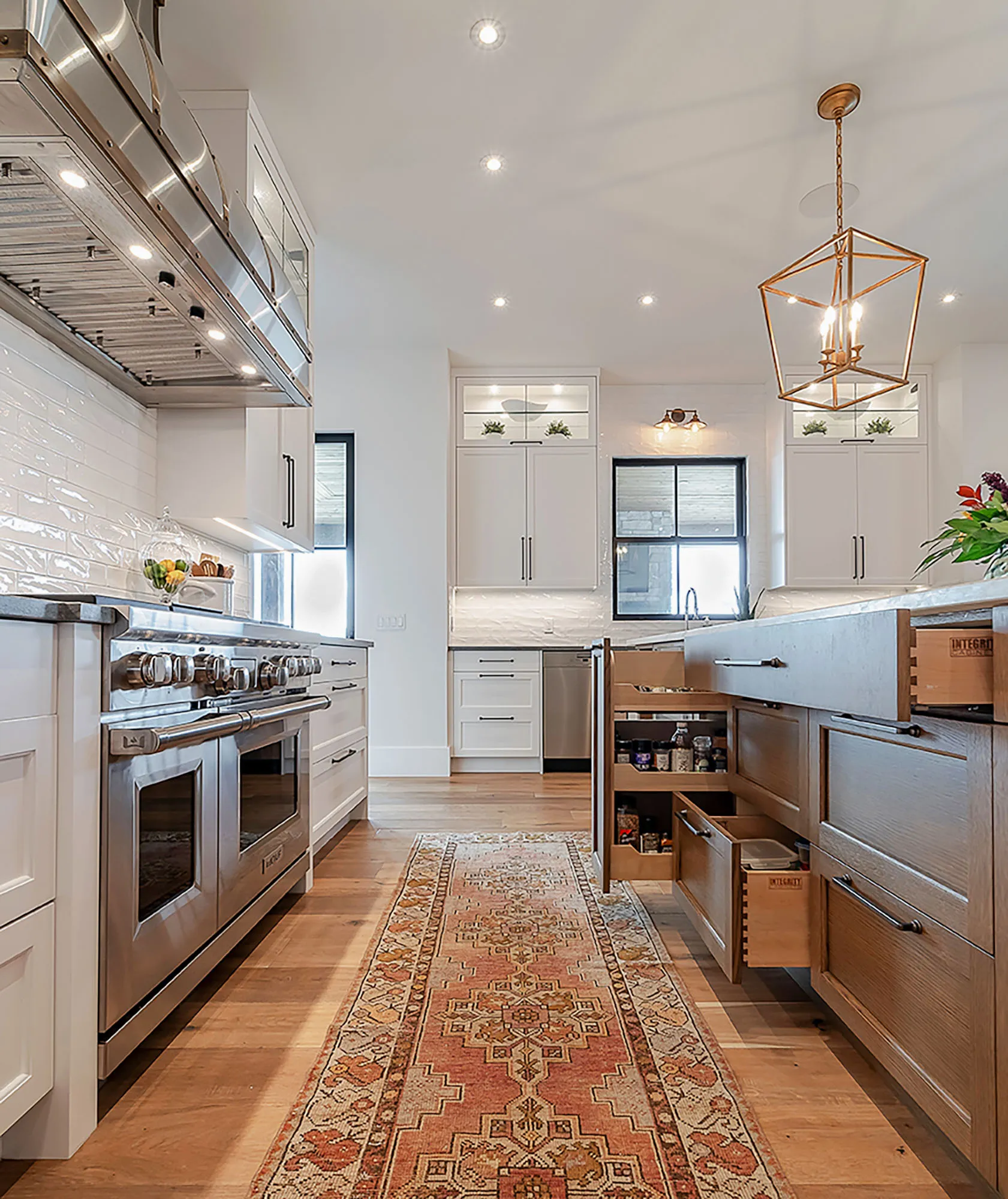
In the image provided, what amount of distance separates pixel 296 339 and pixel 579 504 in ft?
10.4

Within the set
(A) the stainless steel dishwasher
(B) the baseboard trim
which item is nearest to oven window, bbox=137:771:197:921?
(B) the baseboard trim

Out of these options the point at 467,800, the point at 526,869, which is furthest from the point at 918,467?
the point at 526,869

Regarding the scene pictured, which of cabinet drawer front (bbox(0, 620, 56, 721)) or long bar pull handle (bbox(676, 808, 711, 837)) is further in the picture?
long bar pull handle (bbox(676, 808, 711, 837))

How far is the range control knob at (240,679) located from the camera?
186cm

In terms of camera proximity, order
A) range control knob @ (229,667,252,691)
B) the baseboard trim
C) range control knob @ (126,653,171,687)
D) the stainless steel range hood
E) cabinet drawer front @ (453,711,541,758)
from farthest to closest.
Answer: cabinet drawer front @ (453,711,541,758), the baseboard trim, range control knob @ (229,667,252,691), range control knob @ (126,653,171,687), the stainless steel range hood

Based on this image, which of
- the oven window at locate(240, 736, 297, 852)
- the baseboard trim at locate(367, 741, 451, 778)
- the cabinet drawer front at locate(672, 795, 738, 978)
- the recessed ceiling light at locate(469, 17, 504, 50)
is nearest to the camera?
the cabinet drawer front at locate(672, 795, 738, 978)

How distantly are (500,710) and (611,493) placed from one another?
5.88 ft

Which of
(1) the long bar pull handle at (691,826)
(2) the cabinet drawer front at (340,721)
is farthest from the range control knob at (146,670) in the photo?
(2) the cabinet drawer front at (340,721)

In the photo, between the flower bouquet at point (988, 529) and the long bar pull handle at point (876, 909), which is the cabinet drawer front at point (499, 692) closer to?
the long bar pull handle at point (876, 909)

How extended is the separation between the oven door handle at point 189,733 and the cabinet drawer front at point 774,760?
122 centimetres

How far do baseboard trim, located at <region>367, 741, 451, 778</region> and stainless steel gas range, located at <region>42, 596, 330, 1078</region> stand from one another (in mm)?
2841

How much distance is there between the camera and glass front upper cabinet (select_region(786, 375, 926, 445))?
5.58m

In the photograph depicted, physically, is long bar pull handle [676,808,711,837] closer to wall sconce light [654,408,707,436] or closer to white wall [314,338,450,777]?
white wall [314,338,450,777]

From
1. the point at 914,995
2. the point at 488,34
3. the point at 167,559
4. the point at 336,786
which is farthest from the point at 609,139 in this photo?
the point at 914,995
